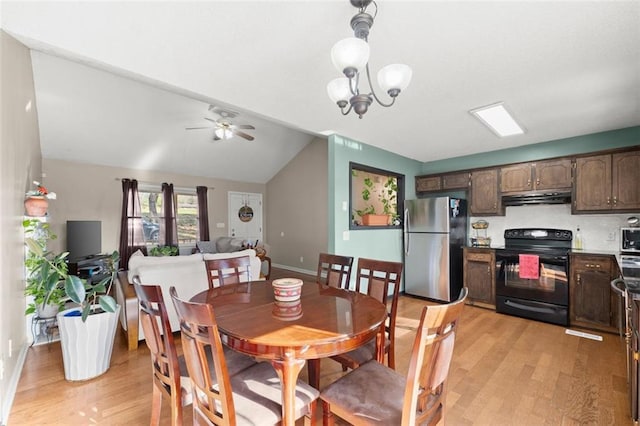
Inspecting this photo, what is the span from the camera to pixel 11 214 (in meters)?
2.10

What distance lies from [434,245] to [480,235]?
899 mm

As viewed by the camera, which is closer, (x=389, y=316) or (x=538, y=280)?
(x=389, y=316)

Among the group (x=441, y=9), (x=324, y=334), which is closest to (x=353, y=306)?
(x=324, y=334)

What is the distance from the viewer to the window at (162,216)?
21.5ft

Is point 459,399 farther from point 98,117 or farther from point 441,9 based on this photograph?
point 98,117

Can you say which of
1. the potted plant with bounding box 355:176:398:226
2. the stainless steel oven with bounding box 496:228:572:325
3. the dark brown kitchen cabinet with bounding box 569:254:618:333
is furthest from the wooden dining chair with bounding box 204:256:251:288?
the dark brown kitchen cabinet with bounding box 569:254:618:333

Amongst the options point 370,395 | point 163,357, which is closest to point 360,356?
point 370,395

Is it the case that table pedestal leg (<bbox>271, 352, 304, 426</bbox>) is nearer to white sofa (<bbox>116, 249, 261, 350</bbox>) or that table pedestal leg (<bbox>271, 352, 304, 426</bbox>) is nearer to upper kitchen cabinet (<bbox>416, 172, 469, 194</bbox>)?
white sofa (<bbox>116, 249, 261, 350</bbox>)

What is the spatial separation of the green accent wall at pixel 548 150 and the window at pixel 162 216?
5.88m

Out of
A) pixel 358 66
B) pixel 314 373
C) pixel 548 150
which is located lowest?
pixel 314 373

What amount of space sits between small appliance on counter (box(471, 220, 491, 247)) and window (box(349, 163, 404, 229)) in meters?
1.20

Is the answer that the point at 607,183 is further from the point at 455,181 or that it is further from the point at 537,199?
the point at 455,181

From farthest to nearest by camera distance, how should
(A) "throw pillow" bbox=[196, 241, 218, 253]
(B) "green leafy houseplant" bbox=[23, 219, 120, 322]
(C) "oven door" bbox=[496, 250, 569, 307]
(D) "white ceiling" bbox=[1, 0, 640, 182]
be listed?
1. (A) "throw pillow" bbox=[196, 241, 218, 253]
2. (C) "oven door" bbox=[496, 250, 569, 307]
3. (B) "green leafy houseplant" bbox=[23, 219, 120, 322]
4. (D) "white ceiling" bbox=[1, 0, 640, 182]

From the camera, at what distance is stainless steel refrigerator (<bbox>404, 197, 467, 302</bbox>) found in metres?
4.28
